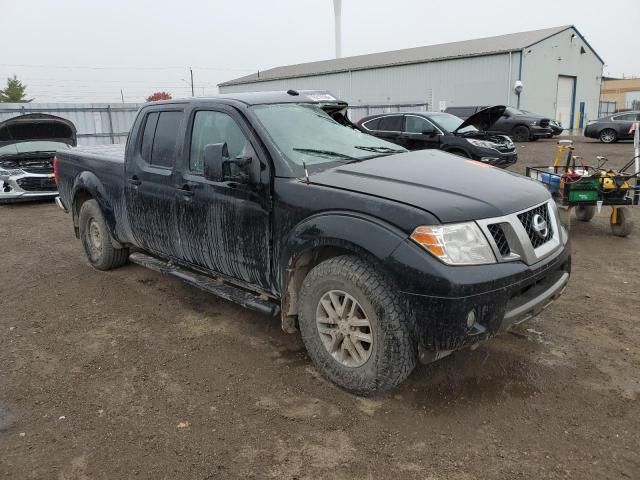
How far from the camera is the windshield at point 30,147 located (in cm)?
1126

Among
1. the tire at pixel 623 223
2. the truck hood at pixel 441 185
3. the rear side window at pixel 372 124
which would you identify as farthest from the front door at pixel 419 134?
the truck hood at pixel 441 185

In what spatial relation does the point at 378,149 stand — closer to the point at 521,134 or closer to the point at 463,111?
the point at 463,111

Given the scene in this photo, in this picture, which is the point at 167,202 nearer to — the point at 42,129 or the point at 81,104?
the point at 42,129

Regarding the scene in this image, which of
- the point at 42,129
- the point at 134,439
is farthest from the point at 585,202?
the point at 42,129

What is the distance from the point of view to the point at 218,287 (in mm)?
4266

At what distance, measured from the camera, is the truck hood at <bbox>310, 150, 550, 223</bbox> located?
3.02 m

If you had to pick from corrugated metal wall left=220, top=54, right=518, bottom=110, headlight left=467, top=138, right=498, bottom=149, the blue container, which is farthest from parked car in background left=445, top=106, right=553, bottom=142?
the blue container

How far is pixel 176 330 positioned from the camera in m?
4.49

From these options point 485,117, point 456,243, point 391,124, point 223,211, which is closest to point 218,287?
point 223,211

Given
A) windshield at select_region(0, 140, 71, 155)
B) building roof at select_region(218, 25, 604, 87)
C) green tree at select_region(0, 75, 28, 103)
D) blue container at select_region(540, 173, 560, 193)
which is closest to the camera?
blue container at select_region(540, 173, 560, 193)

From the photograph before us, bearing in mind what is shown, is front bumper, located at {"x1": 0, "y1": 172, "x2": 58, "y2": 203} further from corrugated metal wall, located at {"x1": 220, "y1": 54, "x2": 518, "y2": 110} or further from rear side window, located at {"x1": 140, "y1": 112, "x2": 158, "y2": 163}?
corrugated metal wall, located at {"x1": 220, "y1": 54, "x2": 518, "y2": 110}

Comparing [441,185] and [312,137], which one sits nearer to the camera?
[441,185]

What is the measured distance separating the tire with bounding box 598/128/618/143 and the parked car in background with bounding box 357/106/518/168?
1152cm

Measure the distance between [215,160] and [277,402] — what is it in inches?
65.0
